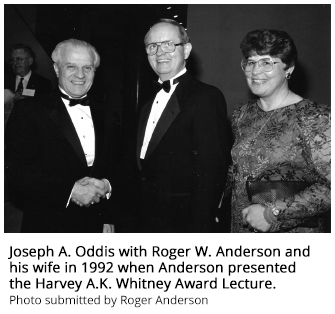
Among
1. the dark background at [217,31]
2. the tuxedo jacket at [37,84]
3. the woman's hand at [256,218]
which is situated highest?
the dark background at [217,31]

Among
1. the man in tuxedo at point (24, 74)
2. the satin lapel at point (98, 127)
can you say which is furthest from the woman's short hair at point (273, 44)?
the man in tuxedo at point (24, 74)

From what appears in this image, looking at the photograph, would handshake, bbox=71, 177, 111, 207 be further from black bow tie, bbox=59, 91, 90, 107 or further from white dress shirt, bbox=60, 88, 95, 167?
black bow tie, bbox=59, 91, 90, 107

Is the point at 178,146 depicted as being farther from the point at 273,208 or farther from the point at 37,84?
the point at 37,84

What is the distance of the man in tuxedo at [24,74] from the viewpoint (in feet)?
10.9

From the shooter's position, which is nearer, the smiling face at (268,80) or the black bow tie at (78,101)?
the smiling face at (268,80)

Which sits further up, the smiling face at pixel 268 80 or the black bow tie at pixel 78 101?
the smiling face at pixel 268 80

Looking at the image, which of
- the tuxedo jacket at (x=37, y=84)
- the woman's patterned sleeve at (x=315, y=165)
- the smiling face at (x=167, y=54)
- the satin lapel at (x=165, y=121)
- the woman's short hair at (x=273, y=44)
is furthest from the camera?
the tuxedo jacket at (x=37, y=84)

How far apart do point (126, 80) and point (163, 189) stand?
3189 millimetres

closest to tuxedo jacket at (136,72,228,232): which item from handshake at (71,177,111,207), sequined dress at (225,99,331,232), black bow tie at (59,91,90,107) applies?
sequined dress at (225,99,331,232)

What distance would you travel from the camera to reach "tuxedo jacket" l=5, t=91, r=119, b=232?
1.86 m

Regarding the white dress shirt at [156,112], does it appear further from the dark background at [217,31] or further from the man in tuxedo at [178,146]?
the dark background at [217,31]

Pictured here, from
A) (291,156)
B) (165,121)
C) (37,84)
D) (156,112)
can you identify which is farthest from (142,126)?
(37,84)
